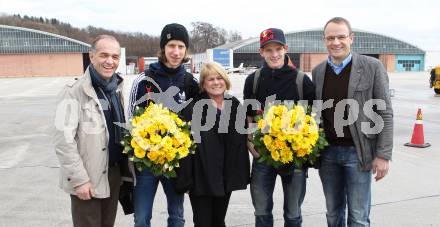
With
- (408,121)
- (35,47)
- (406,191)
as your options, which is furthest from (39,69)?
(406,191)

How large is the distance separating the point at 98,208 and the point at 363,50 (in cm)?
8124

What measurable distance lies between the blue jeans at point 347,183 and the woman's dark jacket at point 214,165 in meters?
0.80

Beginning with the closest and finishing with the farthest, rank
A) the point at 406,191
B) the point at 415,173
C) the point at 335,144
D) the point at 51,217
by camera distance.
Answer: the point at 335,144, the point at 51,217, the point at 406,191, the point at 415,173

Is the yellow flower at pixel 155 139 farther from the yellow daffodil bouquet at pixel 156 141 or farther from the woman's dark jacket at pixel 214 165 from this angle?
the woman's dark jacket at pixel 214 165

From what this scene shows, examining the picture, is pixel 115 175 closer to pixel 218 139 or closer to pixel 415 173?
pixel 218 139

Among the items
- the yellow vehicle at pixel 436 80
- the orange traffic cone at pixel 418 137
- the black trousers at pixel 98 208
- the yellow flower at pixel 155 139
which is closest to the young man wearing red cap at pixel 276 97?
the yellow flower at pixel 155 139

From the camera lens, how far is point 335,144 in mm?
3486

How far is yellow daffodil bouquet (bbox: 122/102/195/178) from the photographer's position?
121 inches

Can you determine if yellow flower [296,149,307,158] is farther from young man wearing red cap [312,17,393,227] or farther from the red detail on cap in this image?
the red detail on cap

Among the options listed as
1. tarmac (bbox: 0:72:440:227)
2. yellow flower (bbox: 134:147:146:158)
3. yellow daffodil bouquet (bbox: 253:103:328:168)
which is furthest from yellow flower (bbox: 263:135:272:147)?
tarmac (bbox: 0:72:440:227)

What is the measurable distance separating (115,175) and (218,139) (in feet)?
3.01

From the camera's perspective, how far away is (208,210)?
348 cm

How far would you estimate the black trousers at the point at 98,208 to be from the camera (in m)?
3.14

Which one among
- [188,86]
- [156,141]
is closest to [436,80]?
[188,86]
